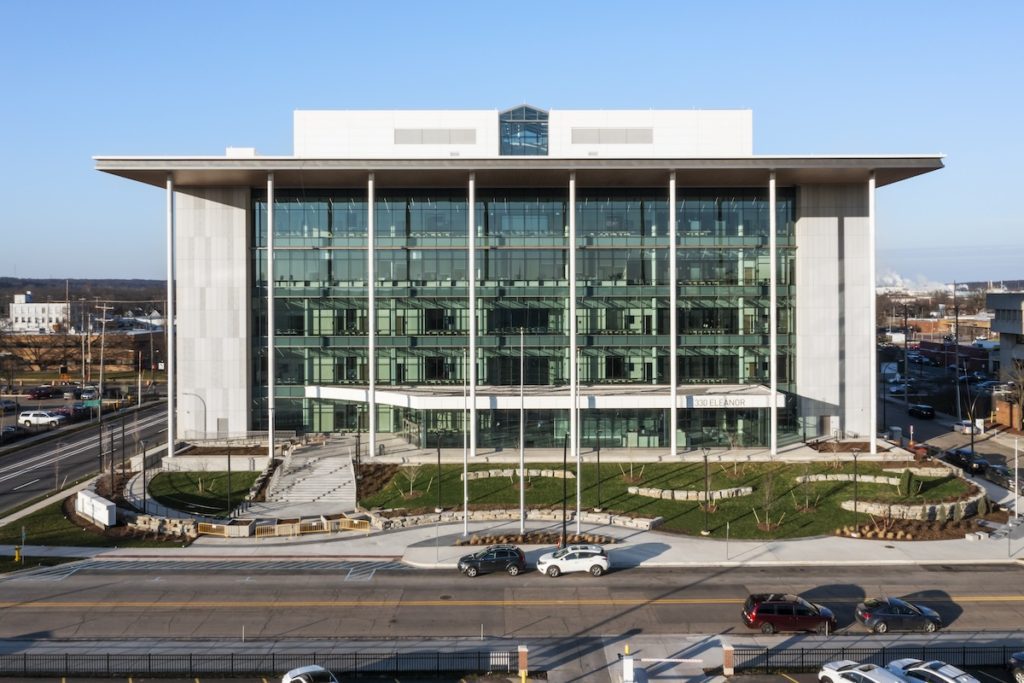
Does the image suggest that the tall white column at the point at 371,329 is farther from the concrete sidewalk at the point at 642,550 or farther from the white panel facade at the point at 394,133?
the concrete sidewalk at the point at 642,550

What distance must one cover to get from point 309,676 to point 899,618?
75.1ft

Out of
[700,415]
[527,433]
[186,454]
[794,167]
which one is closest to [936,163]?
[794,167]

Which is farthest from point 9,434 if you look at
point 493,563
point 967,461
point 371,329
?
point 967,461

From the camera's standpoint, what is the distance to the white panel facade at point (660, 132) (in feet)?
229

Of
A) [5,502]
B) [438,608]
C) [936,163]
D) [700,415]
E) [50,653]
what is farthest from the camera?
[700,415]

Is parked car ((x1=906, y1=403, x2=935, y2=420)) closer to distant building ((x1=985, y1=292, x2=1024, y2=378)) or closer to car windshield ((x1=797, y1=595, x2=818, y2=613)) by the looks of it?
distant building ((x1=985, y1=292, x2=1024, y2=378))

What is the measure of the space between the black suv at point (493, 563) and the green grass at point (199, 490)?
20.8m

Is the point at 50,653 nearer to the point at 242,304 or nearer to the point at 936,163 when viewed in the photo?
the point at 242,304

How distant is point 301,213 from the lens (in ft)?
230

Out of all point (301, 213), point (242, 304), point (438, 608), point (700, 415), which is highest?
point (301, 213)

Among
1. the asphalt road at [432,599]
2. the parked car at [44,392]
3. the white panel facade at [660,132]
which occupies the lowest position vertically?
the asphalt road at [432,599]

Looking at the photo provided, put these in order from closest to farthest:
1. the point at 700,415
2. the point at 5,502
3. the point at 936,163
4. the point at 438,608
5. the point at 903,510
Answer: the point at 438,608, the point at 903,510, the point at 5,502, the point at 936,163, the point at 700,415

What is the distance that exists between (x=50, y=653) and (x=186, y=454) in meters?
33.9

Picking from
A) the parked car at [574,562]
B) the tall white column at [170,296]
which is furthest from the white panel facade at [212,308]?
the parked car at [574,562]
